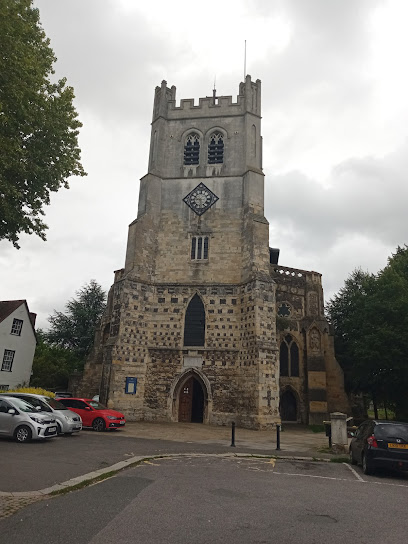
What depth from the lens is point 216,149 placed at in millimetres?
27078

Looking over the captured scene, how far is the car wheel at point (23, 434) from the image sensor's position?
11.5 m

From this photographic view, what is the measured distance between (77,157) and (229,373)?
13719 mm

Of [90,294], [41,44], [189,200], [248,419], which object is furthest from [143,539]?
[90,294]

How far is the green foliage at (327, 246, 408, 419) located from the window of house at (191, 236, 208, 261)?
10132 mm

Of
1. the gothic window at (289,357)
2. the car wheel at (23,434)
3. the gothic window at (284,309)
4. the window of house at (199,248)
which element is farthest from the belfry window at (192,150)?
the car wheel at (23,434)

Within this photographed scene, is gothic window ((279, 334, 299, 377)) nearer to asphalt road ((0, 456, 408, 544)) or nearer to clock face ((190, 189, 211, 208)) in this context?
clock face ((190, 189, 211, 208))

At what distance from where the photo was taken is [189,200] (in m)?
25.8

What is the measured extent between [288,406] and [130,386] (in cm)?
1083

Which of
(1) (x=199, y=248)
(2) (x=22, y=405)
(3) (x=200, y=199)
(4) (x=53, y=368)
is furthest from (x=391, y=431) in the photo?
(4) (x=53, y=368)

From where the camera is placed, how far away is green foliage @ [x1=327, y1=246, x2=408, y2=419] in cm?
2089

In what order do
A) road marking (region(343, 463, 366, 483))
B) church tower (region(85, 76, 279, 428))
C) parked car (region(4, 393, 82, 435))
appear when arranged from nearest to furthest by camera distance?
road marking (region(343, 463, 366, 483)) → parked car (region(4, 393, 82, 435)) → church tower (region(85, 76, 279, 428))

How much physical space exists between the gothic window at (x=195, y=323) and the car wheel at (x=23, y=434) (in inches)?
480

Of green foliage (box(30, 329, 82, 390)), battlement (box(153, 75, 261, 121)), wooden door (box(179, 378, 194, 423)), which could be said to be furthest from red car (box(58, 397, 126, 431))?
battlement (box(153, 75, 261, 121))

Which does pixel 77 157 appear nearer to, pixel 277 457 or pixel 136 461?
pixel 136 461
